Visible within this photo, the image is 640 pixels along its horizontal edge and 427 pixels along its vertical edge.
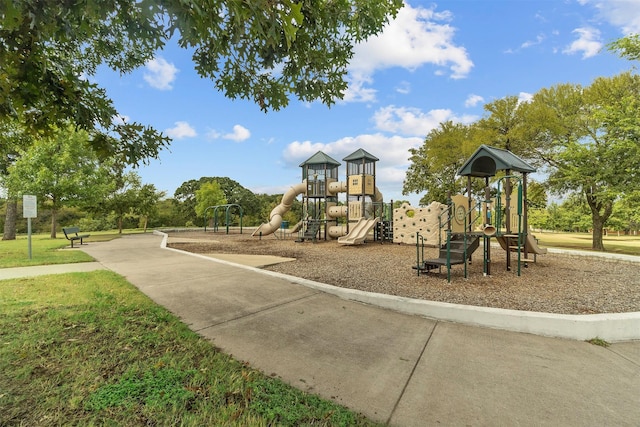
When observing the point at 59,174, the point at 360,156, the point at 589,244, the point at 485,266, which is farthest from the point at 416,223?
the point at 59,174

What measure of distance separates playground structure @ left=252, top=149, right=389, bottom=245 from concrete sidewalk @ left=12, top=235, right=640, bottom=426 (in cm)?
1143

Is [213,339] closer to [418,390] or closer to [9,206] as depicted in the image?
[418,390]

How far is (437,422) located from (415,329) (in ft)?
6.41

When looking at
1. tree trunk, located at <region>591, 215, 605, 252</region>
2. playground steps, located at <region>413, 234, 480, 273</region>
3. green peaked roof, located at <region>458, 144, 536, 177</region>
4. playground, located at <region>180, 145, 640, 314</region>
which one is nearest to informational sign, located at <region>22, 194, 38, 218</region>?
playground, located at <region>180, 145, 640, 314</region>

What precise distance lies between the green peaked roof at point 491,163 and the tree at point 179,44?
6.23 meters

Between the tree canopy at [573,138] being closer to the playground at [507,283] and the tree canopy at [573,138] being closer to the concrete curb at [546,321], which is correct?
the playground at [507,283]

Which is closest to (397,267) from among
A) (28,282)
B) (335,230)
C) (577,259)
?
(577,259)

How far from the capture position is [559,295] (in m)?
5.81

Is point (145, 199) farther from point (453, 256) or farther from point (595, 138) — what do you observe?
point (595, 138)

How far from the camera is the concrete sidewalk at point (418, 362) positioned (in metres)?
2.46

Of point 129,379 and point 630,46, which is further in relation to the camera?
point 630,46

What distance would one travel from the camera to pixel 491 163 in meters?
10.1

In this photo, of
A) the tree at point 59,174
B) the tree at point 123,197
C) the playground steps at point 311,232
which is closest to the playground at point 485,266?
the playground steps at point 311,232

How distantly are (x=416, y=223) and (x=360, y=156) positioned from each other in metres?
5.43
